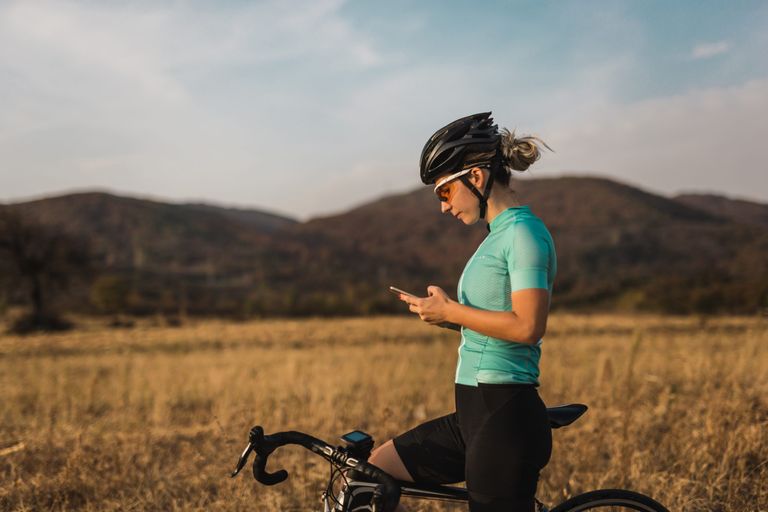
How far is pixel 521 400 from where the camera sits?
226 cm

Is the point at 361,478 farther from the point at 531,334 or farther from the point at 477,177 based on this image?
the point at 477,177

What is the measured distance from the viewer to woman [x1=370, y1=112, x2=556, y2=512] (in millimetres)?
2170

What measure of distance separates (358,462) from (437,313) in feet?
2.23

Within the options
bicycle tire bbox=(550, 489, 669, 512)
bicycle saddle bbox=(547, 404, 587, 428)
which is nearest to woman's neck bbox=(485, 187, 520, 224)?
bicycle saddle bbox=(547, 404, 587, 428)

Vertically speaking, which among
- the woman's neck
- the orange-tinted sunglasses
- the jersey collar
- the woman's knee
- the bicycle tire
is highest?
the orange-tinted sunglasses

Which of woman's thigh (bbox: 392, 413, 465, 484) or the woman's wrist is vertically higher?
the woman's wrist

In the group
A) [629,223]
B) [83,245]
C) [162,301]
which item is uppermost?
[629,223]

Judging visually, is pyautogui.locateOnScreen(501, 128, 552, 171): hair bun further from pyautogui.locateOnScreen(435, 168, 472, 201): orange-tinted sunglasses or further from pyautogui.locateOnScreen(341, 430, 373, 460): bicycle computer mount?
pyautogui.locateOnScreen(341, 430, 373, 460): bicycle computer mount

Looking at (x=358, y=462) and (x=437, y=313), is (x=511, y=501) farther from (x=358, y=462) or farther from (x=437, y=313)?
(x=437, y=313)

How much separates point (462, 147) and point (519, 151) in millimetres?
239

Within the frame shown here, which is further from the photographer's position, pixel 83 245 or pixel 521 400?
pixel 83 245

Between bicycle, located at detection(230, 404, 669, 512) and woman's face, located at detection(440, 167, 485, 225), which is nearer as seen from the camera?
Result: bicycle, located at detection(230, 404, 669, 512)

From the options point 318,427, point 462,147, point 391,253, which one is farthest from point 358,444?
point 391,253

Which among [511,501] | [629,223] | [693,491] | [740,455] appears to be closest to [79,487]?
[511,501]
